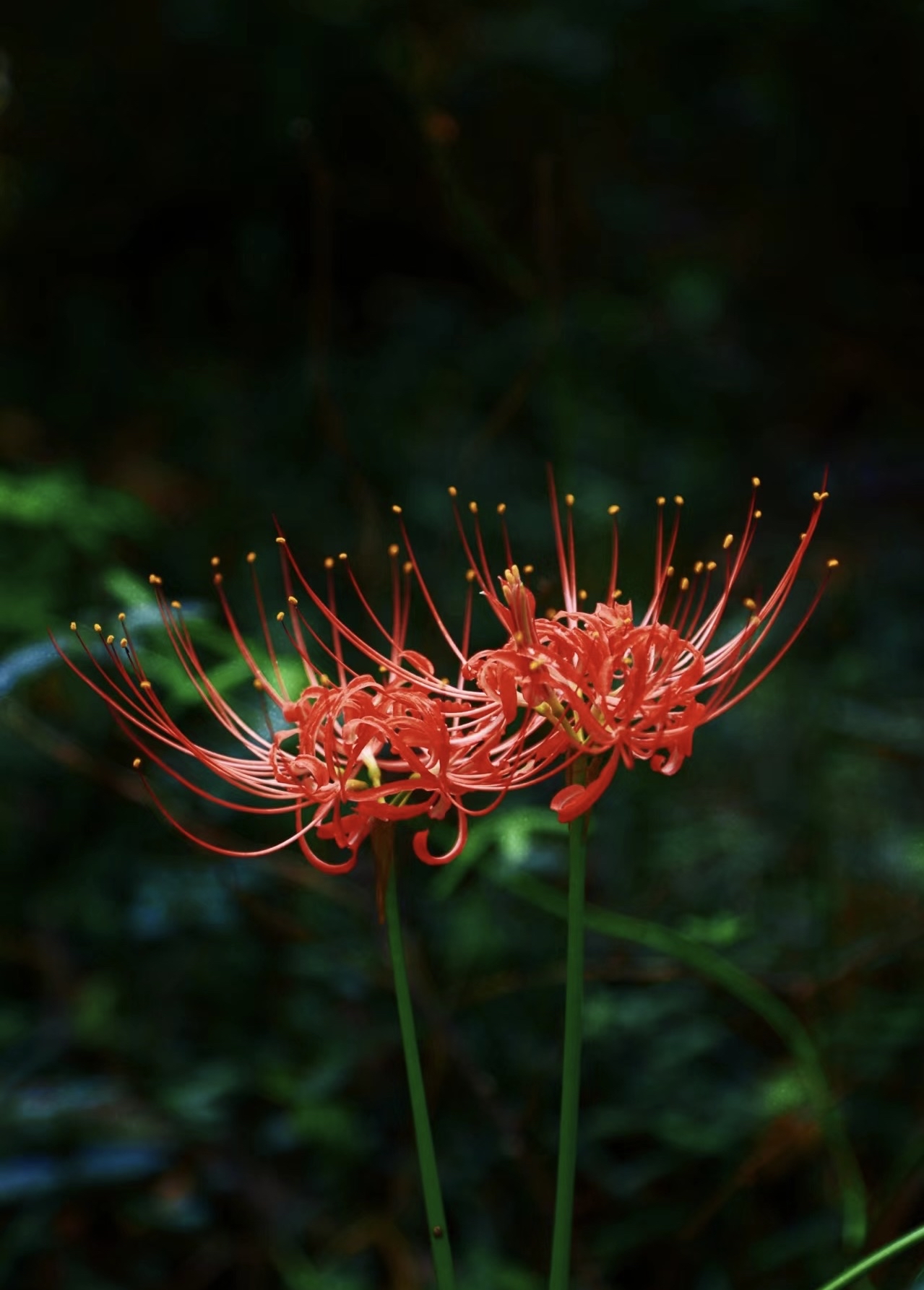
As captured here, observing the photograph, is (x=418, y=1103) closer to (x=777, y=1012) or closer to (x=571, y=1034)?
(x=571, y=1034)

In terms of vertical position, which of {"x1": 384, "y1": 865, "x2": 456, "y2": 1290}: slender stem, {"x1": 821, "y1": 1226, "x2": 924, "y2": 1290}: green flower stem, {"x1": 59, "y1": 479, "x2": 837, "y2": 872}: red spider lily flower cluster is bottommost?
{"x1": 821, "y1": 1226, "x2": 924, "y2": 1290}: green flower stem

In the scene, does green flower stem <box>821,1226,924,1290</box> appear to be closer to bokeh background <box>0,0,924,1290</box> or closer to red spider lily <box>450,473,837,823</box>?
red spider lily <box>450,473,837,823</box>

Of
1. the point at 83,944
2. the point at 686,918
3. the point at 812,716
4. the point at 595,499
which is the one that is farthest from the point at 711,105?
the point at 83,944

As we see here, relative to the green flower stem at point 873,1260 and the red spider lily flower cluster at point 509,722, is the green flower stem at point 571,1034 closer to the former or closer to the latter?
the red spider lily flower cluster at point 509,722

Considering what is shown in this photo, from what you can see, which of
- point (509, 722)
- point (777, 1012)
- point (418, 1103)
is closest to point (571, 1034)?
point (418, 1103)

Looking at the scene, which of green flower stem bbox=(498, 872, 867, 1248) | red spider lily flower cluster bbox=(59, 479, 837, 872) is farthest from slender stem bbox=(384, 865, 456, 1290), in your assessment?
green flower stem bbox=(498, 872, 867, 1248)

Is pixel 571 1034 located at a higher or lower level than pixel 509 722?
lower
